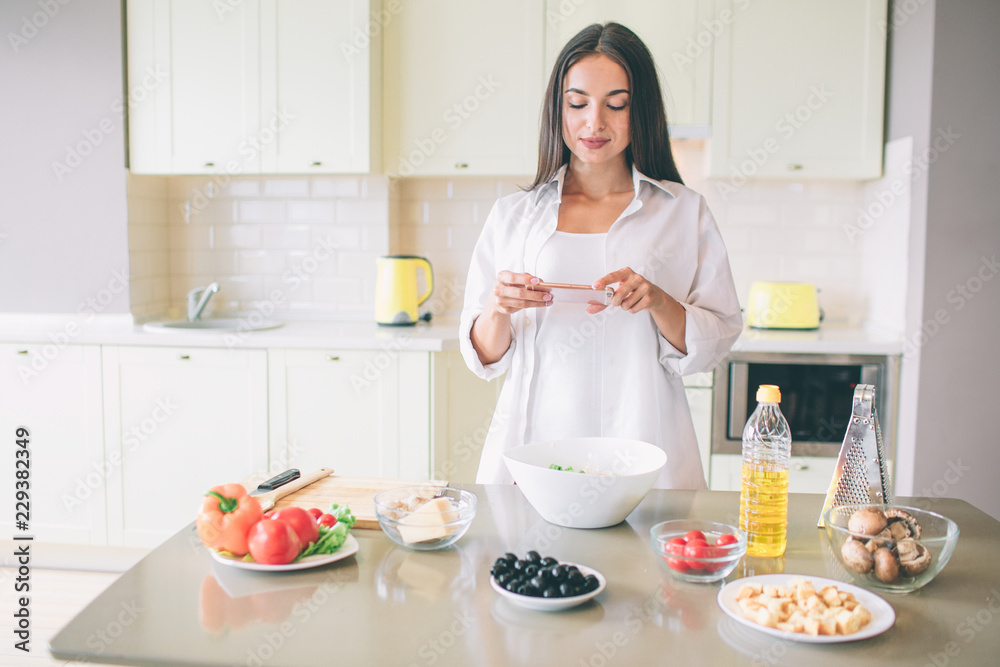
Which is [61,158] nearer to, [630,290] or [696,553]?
[630,290]

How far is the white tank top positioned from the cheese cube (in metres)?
0.60

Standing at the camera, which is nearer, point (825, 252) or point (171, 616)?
point (171, 616)

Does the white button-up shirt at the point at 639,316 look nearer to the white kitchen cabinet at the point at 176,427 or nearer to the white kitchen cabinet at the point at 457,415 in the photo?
the white kitchen cabinet at the point at 457,415

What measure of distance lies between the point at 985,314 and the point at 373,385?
6.88ft

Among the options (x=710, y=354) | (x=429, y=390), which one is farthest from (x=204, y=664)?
(x=429, y=390)

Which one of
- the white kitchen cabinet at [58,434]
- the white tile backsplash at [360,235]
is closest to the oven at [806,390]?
the white tile backsplash at [360,235]

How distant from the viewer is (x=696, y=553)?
1.20m

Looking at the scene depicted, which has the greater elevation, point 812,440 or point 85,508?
point 812,440

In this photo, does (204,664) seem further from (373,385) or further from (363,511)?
(373,385)

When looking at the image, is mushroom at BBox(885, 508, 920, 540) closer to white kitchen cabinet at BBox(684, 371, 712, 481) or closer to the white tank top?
the white tank top

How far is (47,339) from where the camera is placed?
3359mm

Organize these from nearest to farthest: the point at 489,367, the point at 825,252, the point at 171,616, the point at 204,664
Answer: the point at 204,664
the point at 171,616
the point at 489,367
the point at 825,252

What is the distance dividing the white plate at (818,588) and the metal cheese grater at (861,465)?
21 cm

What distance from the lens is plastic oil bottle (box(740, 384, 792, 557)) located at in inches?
52.5
